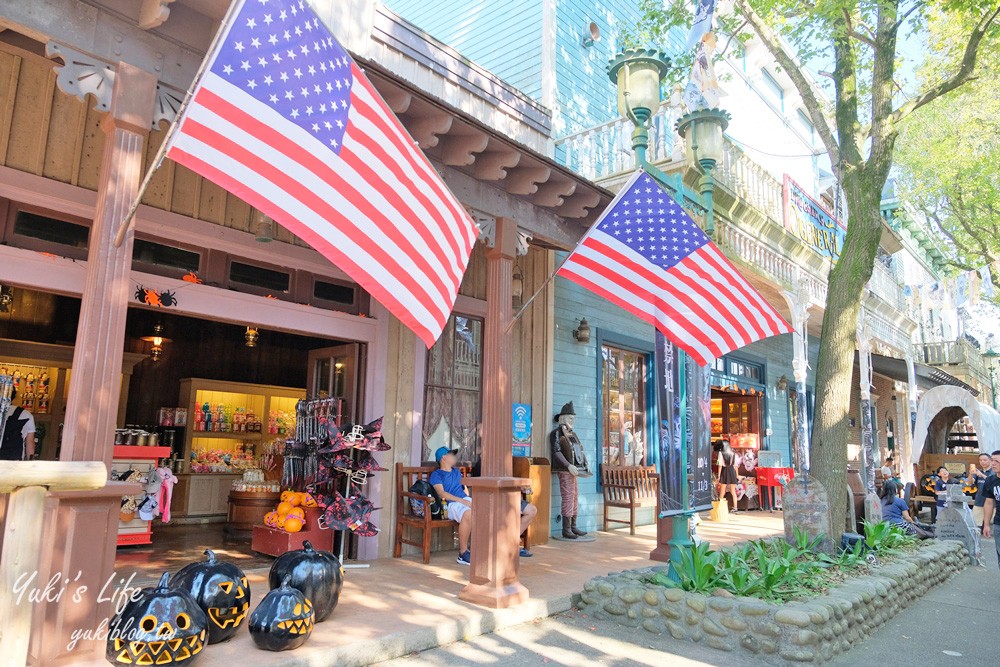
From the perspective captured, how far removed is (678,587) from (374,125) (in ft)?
14.5

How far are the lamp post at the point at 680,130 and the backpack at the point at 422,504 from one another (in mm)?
2414

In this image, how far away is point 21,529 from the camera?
2316 mm

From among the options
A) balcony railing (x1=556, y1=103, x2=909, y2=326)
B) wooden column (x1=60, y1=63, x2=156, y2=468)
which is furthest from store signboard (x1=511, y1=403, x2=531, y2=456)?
wooden column (x1=60, y1=63, x2=156, y2=468)

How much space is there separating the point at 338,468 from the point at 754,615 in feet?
13.1

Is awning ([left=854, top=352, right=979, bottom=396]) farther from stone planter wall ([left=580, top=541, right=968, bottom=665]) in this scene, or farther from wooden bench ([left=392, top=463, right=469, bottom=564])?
wooden bench ([left=392, top=463, right=469, bottom=564])

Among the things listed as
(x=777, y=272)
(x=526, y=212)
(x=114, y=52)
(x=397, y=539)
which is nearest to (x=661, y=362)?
(x=526, y=212)

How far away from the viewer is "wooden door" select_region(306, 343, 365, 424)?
24.4 ft

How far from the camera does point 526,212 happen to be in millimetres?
6980

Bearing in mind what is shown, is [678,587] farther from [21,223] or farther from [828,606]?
[21,223]

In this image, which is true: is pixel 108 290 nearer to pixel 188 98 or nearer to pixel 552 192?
pixel 188 98

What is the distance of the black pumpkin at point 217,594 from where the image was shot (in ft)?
13.6

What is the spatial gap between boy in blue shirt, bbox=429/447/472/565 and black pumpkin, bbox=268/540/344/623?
2.23 metres

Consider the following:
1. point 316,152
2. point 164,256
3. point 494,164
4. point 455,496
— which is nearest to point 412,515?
point 455,496

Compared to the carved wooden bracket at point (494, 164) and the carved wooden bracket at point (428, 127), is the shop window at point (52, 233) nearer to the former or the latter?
the carved wooden bracket at point (428, 127)
